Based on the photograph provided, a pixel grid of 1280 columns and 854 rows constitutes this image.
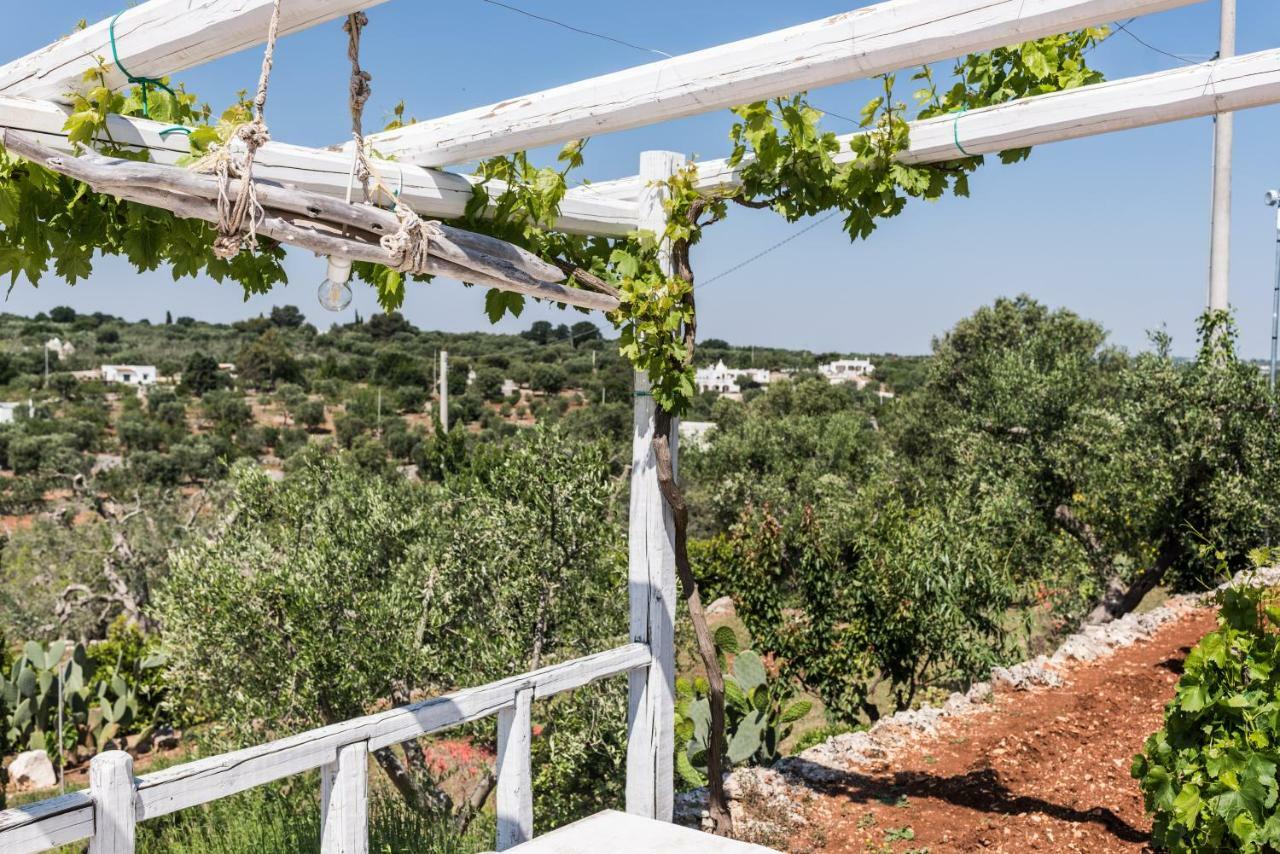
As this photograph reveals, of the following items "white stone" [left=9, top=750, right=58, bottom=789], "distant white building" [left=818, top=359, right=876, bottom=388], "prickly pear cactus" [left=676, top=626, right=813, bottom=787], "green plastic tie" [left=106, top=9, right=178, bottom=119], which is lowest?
"white stone" [left=9, top=750, right=58, bottom=789]

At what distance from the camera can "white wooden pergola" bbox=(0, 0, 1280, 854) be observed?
2.36 metres

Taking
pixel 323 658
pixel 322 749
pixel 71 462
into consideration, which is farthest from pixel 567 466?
pixel 71 462

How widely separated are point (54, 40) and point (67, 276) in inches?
30.4

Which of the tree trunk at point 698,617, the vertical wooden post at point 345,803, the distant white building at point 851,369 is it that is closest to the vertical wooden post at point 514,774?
the vertical wooden post at point 345,803

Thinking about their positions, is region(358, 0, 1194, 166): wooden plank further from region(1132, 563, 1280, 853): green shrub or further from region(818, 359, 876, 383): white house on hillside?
region(818, 359, 876, 383): white house on hillside

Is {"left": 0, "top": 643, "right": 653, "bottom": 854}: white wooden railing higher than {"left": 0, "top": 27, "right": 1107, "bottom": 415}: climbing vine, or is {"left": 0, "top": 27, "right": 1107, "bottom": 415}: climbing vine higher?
{"left": 0, "top": 27, "right": 1107, "bottom": 415}: climbing vine

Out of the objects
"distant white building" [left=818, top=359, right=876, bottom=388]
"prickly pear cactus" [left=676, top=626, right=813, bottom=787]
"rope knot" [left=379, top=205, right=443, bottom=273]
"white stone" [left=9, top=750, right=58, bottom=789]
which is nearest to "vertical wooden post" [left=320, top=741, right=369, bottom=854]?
"rope knot" [left=379, top=205, right=443, bottom=273]

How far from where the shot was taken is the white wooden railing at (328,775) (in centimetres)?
229

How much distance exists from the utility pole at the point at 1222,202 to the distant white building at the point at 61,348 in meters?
37.1

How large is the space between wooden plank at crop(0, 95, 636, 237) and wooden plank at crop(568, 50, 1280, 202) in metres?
0.57

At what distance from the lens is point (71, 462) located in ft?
83.5

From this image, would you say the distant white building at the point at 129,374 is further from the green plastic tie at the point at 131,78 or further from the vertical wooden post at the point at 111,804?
the vertical wooden post at the point at 111,804

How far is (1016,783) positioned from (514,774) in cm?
286

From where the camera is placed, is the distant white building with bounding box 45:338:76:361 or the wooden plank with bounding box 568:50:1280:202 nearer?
the wooden plank with bounding box 568:50:1280:202
